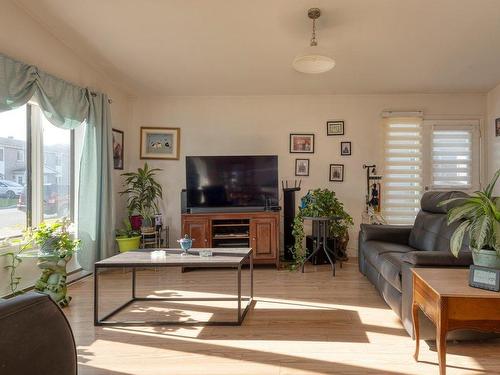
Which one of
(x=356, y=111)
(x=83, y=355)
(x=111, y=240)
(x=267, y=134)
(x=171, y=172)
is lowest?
(x=83, y=355)

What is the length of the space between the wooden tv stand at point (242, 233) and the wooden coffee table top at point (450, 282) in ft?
8.25

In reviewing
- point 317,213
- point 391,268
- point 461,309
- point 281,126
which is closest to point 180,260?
point 391,268

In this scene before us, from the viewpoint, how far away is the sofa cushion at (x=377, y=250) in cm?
323

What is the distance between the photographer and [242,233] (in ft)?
15.3

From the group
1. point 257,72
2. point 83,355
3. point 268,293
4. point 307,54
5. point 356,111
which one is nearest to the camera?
point 83,355

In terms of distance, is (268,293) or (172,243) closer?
(268,293)

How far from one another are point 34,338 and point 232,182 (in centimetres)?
391

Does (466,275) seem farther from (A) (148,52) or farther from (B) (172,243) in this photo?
(B) (172,243)

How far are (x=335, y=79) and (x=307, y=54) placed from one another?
5.94 feet

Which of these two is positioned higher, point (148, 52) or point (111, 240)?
point (148, 52)

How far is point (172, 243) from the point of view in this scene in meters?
5.27

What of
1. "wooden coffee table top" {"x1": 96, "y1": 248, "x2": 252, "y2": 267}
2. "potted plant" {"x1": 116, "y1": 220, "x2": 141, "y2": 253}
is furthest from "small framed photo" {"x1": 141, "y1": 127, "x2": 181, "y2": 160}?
"wooden coffee table top" {"x1": 96, "y1": 248, "x2": 252, "y2": 267}

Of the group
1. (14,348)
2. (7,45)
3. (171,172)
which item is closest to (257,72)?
(171,172)

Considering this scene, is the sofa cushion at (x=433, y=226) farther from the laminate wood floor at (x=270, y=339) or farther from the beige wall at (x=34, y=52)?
the beige wall at (x=34, y=52)
